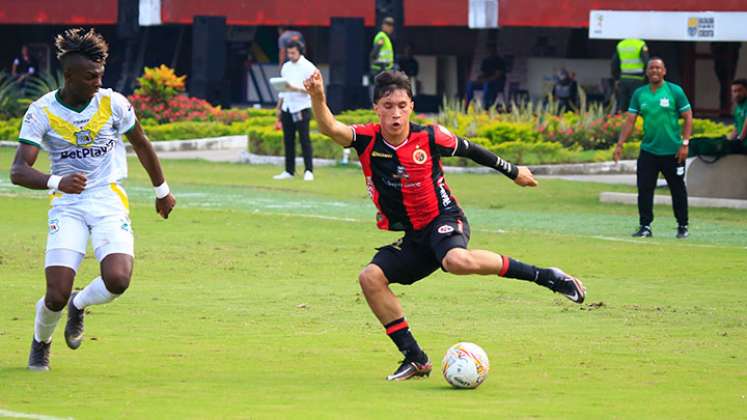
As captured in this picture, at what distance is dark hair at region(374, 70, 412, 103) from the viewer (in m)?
9.64

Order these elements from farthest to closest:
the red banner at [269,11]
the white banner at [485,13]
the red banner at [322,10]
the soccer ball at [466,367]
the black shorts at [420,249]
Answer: the red banner at [269,11] < the white banner at [485,13] < the red banner at [322,10] < the black shorts at [420,249] < the soccer ball at [466,367]

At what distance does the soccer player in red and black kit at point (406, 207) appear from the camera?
31.5 ft

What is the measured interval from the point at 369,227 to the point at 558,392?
34.4 feet

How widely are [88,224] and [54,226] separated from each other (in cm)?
20

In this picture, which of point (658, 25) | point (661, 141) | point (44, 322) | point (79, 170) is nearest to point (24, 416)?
point (44, 322)

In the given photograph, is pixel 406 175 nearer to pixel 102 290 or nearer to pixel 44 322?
pixel 102 290

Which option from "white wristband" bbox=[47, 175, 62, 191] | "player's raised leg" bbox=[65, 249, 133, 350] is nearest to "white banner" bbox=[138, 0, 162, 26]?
"player's raised leg" bbox=[65, 249, 133, 350]

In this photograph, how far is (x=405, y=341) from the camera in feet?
31.6

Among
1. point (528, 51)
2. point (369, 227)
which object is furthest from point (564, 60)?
point (369, 227)

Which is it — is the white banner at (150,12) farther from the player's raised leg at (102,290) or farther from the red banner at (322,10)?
the player's raised leg at (102,290)

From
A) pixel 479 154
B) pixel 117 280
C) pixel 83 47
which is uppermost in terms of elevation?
pixel 83 47

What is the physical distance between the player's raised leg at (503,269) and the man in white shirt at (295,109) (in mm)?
15354

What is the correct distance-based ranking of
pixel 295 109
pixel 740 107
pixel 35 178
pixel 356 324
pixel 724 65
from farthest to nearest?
pixel 724 65
pixel 295 109
pixel 740 107
pixel 356 324
pixel 35 178

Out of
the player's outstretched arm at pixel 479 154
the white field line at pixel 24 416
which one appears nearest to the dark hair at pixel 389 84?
the player's outstretched arm at pixel 479 154
